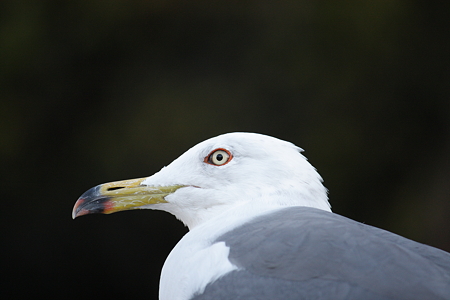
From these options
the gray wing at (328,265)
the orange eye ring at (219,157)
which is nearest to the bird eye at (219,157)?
the orange eye ring at (219,157)

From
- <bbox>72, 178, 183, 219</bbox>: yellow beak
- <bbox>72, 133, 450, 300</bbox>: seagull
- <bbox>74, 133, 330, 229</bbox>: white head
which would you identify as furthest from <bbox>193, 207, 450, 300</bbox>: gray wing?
<bbox>72, 178, 183, 219</bbox>: yellow beak

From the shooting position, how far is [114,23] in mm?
3518

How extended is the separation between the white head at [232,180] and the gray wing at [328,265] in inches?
8.9

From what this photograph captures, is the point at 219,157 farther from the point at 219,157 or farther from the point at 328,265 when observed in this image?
the point at 328,265

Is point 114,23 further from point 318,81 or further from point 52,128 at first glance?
point 318,81

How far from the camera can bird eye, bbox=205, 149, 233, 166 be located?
1408mm

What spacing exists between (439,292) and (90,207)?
0.95m

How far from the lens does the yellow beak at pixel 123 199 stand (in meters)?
1.40

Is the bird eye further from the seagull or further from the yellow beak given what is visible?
the yellow beak

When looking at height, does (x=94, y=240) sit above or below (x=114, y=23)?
below

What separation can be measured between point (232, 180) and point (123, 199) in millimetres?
319

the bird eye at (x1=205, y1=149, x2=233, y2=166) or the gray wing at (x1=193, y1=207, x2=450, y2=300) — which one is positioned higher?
the bird eye at (x1=205, y1=149, x2=233, y2=166)

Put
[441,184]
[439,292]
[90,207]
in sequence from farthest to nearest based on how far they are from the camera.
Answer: [441,184] < [90,207] < [439,292]

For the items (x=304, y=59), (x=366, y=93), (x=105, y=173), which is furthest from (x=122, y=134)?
(x=366, y=93)
